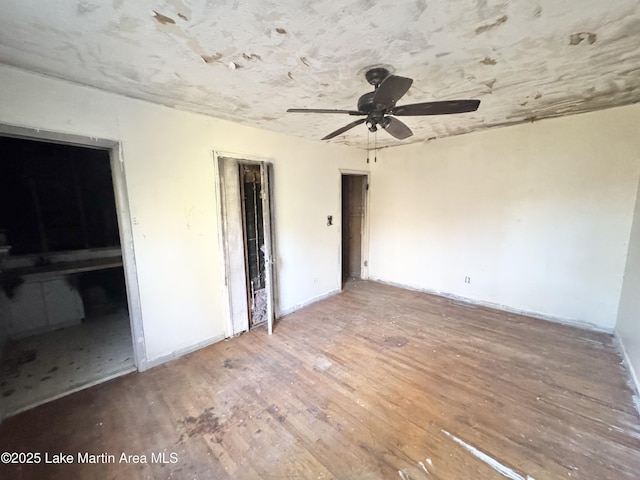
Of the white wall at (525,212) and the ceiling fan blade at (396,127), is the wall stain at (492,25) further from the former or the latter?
the white wall at (525,212)

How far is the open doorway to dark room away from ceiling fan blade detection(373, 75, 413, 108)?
10.3 feet

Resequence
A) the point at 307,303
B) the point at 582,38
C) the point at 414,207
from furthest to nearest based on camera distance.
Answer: the point at 414,207, the point at 307,303, the point at 582,38

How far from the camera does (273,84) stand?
2051 mm

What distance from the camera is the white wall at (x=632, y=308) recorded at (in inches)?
88.4

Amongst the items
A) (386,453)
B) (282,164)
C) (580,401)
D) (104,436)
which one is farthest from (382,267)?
(104,436)

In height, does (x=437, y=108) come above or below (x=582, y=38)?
below

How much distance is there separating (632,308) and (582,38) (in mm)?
2494

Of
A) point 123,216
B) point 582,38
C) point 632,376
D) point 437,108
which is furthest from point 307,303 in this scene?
point 582,38

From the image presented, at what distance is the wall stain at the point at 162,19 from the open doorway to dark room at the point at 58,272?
2767mm

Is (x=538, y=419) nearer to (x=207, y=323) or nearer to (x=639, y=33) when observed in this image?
(x=639, y=33)

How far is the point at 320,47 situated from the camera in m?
1.58

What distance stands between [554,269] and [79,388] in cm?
516

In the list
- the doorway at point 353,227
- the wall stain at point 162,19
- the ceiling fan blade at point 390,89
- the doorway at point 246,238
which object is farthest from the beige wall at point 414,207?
the ceiling fan blade at point 390,89

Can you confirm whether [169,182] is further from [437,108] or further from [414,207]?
[414,207]
